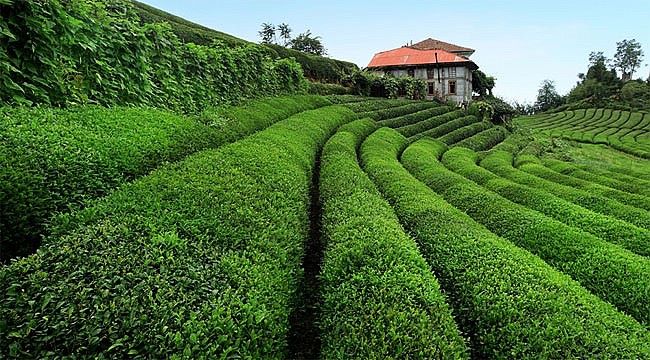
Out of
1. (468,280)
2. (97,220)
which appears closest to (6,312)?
(97,220)

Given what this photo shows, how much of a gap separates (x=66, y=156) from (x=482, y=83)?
57913mm

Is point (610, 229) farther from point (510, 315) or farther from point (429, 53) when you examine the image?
point (429, 53)

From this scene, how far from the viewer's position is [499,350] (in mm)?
3842

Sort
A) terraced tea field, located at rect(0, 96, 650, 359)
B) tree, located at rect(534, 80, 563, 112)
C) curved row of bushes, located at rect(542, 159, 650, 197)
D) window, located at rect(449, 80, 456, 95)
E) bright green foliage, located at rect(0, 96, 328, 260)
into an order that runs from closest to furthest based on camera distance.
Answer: terraced tea field, located at rect(0, 96, 650, 359), bright green foliage, located at rect(0, 96, 328, 260), curved row of bushes, located at rect(542, 159, 650, 197), window, located at rect(449, 80, 456, 95), tree, located at rect(534, 80, 563, 112)

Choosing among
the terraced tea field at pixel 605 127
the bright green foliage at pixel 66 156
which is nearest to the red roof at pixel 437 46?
the terraced tea field at pixel 605 127

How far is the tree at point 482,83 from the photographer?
54491mm

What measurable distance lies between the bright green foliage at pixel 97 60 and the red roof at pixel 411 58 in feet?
132

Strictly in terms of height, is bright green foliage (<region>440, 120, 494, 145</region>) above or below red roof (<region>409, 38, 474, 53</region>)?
below

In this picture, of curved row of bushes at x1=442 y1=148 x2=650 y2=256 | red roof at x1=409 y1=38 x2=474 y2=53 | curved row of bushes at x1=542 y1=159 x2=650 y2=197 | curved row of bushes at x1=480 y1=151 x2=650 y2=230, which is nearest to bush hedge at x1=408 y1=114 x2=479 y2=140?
curved row of bushes at x1=542 y1=159 x2=650 y2=197

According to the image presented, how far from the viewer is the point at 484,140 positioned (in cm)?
2712

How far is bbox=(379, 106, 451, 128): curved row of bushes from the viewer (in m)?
26.3

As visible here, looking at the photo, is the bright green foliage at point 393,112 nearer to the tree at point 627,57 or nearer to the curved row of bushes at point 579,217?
the curved row of bushes at point 579,217

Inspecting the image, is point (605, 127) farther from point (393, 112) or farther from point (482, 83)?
point (393, 112)

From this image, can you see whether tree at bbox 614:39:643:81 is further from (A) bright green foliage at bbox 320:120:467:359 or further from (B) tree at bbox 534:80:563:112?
(A) bright green foliage at bbox 320:120:467:359
